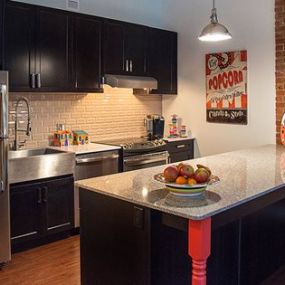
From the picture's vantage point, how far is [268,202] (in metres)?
2.51

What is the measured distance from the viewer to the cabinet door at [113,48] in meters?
4.60

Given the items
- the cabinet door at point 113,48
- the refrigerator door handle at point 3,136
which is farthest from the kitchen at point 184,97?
the refrigerator door handle at point 3,136

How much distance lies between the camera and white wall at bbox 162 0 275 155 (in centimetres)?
460

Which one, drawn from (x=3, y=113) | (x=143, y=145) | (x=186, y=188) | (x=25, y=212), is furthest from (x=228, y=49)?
(x=186, y=188)

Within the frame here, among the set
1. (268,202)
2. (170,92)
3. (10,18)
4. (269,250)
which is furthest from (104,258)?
(170,92)

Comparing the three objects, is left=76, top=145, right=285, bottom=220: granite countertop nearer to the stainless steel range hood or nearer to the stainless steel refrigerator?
the stainless steel refrigerator

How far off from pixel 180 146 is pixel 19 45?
247cm

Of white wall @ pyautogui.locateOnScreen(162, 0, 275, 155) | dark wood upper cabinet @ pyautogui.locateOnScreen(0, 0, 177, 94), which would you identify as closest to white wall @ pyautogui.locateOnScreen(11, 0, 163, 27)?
white wall @ pyautogui.locateOnScreen(162, 0, 275, 155)

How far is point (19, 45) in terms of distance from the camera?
12.5 feet

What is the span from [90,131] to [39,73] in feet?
3.87

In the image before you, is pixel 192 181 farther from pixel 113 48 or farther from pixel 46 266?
pixel 113 48

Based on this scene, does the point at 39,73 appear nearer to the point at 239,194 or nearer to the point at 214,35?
the point at 214,35

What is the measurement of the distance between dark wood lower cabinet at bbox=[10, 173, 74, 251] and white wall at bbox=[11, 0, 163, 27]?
2065 millimetres

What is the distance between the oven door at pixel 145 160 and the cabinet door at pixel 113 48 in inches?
42.2
